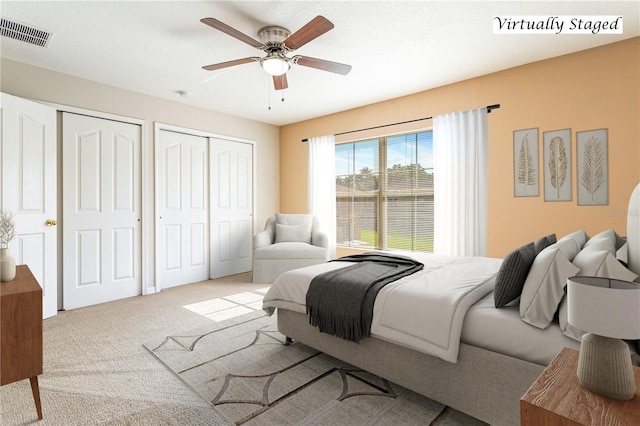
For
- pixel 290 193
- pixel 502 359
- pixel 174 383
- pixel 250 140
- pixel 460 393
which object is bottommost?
pixel 174 383

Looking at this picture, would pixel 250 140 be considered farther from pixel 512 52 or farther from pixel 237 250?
pixel 512 52

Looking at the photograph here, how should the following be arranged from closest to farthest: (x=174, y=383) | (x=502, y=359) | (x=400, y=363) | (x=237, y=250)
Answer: (x=502, y=359) → (x=400, y=363) → (x=174, y=383) → (x=237, y=250)

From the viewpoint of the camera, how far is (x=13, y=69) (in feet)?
10.8

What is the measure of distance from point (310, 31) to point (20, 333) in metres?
2.43

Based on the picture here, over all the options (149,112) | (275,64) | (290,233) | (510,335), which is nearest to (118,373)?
(510,335)

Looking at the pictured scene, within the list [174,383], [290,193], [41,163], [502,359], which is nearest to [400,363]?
[502,359]

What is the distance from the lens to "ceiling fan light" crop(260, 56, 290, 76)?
2736 millimetres

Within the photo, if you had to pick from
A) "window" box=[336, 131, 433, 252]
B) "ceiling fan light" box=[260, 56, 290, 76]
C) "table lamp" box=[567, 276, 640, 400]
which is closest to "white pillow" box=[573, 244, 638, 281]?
"table lamp" box=[567, 276, 640, 400]

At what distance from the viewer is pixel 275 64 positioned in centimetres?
277

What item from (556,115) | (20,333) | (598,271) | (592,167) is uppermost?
(556,115)

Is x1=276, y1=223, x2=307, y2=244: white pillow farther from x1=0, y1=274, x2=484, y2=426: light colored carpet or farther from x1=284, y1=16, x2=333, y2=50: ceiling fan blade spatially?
x1=284, y1=16, x2=333, y2=50: ceiling fan blade

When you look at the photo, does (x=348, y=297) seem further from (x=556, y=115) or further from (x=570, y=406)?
(x=556, y=115)

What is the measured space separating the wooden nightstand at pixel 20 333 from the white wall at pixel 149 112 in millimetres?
2360

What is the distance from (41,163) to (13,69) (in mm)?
991
